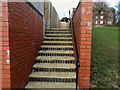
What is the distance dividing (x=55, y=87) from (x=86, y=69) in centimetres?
77

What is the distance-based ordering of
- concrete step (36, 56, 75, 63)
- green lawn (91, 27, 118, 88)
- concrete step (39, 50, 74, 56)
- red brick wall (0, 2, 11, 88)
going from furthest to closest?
concrete step (39, 50, 74, 56), concrete step (36, 56, 75, 63), green lawn (91, 27, 118, 88), red brick wall (0, 2, 11, 88)

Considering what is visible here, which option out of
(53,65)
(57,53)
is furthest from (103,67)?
(53,65)

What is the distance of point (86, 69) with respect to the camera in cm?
316

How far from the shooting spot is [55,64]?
13.4 ft

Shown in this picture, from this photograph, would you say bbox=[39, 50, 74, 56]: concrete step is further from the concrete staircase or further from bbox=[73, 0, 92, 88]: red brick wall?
bbox=[73, 0, 92, 88]: red brick wall

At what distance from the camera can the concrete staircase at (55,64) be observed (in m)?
3.47

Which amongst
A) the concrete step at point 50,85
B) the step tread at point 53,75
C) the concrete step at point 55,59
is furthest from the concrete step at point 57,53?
the concrete step at point 50,85

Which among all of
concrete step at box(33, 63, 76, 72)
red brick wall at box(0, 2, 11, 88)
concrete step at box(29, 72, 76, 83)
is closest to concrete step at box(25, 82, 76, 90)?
concrete step at box(29, 72, 76, 83)

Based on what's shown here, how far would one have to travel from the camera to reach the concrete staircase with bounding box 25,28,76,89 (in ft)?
11.4

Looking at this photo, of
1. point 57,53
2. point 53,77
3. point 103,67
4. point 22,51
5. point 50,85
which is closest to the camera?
point 22,51

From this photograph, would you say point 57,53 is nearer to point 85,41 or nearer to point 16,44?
point 85,41

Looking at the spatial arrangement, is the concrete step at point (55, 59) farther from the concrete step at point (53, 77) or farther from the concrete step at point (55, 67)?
the concrete step at point (53, 77)

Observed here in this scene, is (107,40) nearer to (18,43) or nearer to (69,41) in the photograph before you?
(69,41)

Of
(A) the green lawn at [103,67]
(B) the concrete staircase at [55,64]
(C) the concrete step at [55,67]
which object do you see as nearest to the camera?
(B) the concrete staircase at [55,64]
